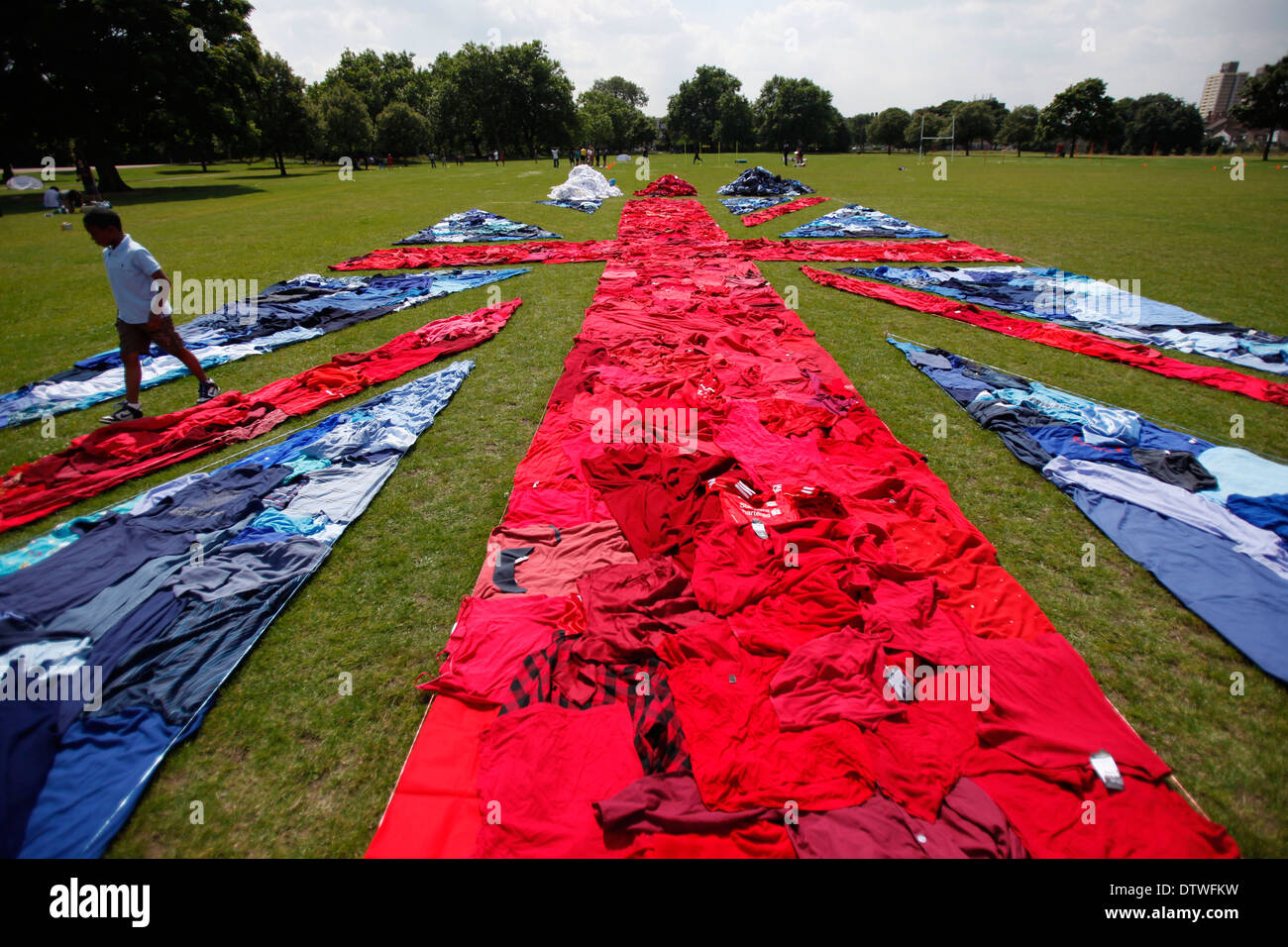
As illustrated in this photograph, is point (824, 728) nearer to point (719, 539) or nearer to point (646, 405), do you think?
point (719, 539)

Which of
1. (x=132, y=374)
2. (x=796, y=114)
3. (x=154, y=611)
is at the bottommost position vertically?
(x=154, y=611)

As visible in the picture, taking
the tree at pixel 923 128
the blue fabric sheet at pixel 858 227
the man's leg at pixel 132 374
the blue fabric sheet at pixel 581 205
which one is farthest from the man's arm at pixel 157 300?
the tree at pixel 923 128

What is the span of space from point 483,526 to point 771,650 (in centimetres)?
282

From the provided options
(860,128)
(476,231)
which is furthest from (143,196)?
(860,128)

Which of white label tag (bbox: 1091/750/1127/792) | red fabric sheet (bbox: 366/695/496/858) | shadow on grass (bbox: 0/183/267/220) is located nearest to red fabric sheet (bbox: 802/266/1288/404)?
white label tag (bbox: 1091/750/1127/792)

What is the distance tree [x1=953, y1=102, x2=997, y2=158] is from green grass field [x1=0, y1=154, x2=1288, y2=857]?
9105cm

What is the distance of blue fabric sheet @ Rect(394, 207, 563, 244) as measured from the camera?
1700cm

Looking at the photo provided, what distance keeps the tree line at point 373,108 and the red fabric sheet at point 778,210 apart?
29.6 metres

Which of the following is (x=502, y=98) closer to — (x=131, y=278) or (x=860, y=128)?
(x=131, y=278)

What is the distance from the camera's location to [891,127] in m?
106

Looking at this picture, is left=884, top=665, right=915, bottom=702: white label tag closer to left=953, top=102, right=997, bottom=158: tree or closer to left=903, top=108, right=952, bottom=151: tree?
left=953, top=102, right=997, bottom=158: tree

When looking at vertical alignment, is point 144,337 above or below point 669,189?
below
